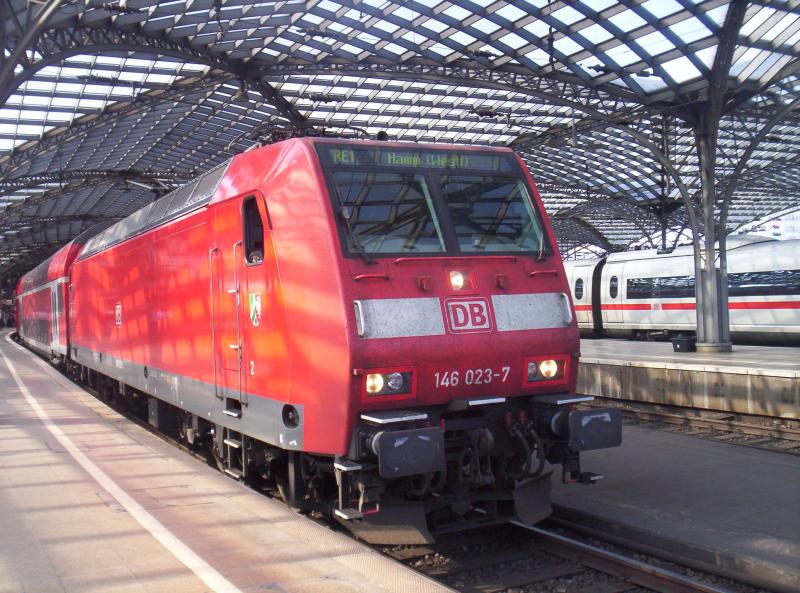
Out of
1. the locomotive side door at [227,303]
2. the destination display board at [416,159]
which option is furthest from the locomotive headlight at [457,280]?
the locomotive side door at [227,303]

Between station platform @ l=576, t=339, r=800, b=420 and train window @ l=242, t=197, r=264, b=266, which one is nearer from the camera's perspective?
train window @ l=242, t=197, r=264, b=266

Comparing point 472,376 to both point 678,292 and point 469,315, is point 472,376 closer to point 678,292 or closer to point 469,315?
point 469,315

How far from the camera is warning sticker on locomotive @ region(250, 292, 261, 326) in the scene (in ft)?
23.0

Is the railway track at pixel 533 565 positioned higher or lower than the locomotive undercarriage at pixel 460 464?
lower

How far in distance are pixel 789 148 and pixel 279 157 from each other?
1719 inches

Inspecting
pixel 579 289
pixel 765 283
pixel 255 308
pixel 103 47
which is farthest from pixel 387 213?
pixel 579 289

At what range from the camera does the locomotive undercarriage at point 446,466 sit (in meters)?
5.99

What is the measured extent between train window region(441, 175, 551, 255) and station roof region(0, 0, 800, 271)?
9.29 metres

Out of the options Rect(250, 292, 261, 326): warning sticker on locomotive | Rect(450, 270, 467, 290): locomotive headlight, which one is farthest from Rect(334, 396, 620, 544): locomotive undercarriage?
Rect(250, 292, 261, 326): warning sticker on locomotive

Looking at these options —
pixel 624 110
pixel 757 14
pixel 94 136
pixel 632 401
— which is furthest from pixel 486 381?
pixel 94 136

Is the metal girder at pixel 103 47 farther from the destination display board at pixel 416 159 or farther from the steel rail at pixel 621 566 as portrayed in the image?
the steel rail at pixel 621 566

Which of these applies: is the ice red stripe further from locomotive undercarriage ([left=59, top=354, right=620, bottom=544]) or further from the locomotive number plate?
the locomotive number plate

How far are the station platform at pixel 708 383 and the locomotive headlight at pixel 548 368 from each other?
7.73 m

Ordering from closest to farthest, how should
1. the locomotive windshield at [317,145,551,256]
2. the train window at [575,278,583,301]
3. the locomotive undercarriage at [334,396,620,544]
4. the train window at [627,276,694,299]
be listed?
the locomotive undercarriage at [334,396,620,544] < the locomotive windshield at [317,145,551,256] < the train window at [627,276,694,299] < the train window at [575,278,583,301]
